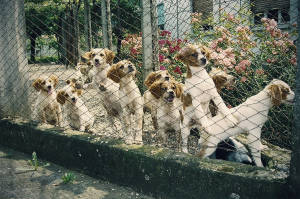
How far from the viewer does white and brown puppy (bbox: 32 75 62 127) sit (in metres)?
4.00

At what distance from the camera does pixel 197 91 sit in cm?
282

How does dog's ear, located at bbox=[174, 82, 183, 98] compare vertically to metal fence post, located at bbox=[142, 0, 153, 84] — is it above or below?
below

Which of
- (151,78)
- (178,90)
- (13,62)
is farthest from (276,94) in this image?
(13,62)

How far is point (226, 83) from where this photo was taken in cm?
300

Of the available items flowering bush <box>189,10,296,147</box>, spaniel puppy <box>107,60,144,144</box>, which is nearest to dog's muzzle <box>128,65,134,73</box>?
spaniel puppy <box>107,60,144,144</box>

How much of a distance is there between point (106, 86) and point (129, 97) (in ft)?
1.72

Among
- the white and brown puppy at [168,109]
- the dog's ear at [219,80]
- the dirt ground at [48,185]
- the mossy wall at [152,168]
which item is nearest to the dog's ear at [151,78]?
the white and brown puppy at [168,109]

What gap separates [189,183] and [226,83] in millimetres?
1201

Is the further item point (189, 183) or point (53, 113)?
point (53, 113)

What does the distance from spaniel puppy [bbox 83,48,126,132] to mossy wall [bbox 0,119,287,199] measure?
2.91 ft

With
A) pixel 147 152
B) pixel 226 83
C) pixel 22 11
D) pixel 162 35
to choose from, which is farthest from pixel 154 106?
pixel 162 35

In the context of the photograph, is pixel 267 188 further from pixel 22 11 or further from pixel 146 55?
pixel 22 11

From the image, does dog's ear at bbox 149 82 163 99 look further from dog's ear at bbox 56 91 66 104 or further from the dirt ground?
dog's ear at bbox 56 91 66 104

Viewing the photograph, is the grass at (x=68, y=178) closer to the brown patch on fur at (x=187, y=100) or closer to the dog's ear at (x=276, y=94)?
the brown patch on fur at (x=187, y=100)
